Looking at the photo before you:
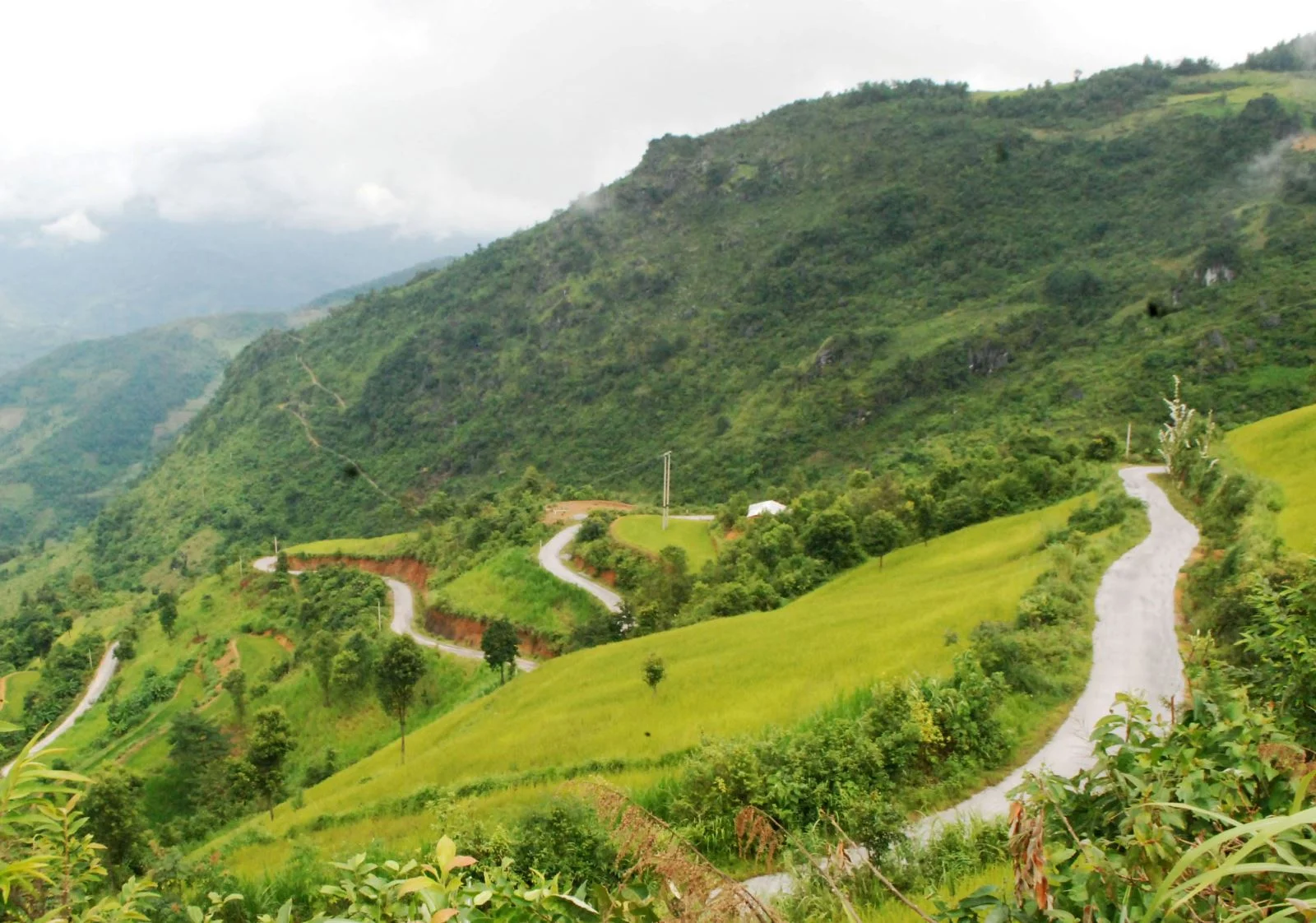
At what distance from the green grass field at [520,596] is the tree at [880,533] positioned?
12.8 metres

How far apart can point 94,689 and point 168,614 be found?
6034mm

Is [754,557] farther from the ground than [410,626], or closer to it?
farther from the ground

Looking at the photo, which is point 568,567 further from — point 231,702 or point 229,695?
point 229,695

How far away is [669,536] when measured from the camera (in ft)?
134

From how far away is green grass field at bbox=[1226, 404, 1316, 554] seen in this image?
16.4 metres

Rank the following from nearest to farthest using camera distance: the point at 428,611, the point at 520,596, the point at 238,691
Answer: the point at 238,691
the point at 520,596
the point at 428,611

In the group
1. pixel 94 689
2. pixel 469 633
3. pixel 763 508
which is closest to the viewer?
pixel 469 633

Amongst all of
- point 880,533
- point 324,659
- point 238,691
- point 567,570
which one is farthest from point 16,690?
point 880,533

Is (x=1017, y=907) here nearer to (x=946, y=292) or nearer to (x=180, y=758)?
(x=180, y=758)

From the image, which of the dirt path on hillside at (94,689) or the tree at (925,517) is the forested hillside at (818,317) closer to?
the tree at (925,517)

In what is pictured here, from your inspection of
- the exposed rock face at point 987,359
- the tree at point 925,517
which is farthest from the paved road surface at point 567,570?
the exposed rock face at point 987,359

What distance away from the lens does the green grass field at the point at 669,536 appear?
1492 inches

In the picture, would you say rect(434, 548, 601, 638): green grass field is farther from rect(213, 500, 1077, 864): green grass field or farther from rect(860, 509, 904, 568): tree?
rect(860, 509, 904, 568): tree

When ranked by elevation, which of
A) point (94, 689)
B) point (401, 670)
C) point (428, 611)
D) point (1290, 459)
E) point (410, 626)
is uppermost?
point (1290, 459)
